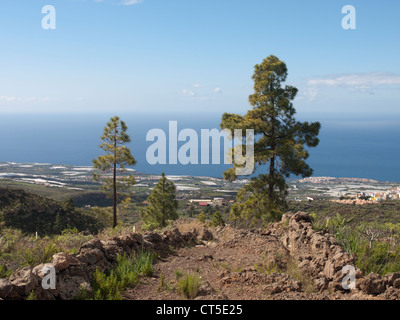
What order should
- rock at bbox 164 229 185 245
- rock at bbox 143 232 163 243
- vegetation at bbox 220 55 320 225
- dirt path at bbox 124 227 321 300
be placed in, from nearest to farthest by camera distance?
dirt path at bbox 124 227 321 300 < rock at bbox 143 232 163 243 < rock at bbox 164 229 185 245 < vegetation at bbox 220 55 320 225

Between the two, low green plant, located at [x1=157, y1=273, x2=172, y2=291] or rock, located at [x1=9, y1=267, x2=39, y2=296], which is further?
low green plant, located at [x1=157, y1=273, x2=172, y2=291]

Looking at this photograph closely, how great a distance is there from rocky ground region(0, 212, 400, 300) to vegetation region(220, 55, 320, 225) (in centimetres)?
514

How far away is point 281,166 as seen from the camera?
1362 centimetres

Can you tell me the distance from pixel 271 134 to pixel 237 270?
8.38 meters

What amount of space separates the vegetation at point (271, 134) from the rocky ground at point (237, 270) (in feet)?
16.9

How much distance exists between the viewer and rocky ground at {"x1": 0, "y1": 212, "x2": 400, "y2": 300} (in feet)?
15.5

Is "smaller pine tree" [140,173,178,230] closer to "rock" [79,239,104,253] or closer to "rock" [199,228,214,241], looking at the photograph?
"rock" [199,228,214,241]

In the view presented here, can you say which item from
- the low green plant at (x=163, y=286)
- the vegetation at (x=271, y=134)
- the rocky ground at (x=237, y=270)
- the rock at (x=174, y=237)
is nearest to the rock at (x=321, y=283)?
the rocky ground at (x=237, y=270)

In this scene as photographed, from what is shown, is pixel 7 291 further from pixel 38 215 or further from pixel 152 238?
pixel 38 215

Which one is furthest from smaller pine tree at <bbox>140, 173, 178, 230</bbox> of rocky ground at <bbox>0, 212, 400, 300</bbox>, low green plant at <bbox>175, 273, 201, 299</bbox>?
low green plant at <bbox>175, 273, 201, 299</bbox>
